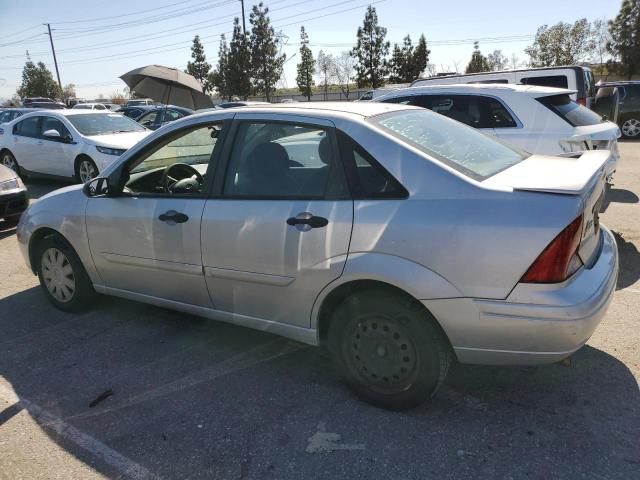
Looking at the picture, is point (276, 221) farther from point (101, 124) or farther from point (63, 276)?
point (101, 124)

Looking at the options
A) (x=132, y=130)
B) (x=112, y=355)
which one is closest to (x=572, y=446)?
(x=112, y=355)

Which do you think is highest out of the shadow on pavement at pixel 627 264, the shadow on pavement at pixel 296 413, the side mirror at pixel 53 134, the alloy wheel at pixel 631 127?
the side mirror at pixel 53 134

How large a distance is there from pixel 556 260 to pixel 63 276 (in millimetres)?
3724

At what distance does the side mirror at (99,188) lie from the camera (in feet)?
12.1

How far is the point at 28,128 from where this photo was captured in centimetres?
1086

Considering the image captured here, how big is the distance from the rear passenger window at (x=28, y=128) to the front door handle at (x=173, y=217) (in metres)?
8.94

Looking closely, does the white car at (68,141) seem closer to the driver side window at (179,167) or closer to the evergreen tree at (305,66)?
the driver side window at (179,167)

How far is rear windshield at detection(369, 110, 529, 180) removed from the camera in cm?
271

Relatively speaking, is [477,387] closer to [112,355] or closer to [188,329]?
[188,329]

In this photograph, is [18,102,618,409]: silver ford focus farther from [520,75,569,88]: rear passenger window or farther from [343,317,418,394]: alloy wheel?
[520,75,569,88]: rear passenger window

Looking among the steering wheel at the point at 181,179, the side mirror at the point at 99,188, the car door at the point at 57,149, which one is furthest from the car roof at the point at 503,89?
the car door at the point at 57,149

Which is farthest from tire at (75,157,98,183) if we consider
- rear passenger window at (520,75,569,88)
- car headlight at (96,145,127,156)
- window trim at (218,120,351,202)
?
rear passenger window at (520,75,569,88)

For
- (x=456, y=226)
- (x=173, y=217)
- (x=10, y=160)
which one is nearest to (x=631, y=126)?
(x=456, y=226)

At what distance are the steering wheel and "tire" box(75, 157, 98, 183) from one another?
6122 millimetres
